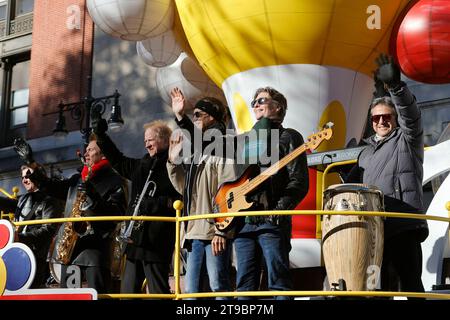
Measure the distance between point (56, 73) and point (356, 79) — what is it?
1431 cm

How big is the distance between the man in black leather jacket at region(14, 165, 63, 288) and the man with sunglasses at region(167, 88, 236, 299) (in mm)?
1590

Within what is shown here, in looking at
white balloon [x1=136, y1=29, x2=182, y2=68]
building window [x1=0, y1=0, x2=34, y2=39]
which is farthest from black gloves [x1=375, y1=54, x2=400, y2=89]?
building window [x1=0, y1=0, x2=34, y2=39]

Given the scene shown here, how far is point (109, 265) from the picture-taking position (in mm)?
7117

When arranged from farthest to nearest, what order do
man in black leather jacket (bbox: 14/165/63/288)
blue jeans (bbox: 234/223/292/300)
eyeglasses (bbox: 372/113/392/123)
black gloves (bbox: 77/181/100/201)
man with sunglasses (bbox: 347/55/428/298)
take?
1. man in black leather jacket (bbox: 14/165/63/288)
2. black gloves (bbox: 77/181/100/201)
3. eyeglasses (bbox: 372/113/392/123)
4. man with sunglasses (bbox: 347/55/428/298)
5. blue jeans (bbox: 234/223/292/300)

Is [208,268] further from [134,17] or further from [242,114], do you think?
[134,17]

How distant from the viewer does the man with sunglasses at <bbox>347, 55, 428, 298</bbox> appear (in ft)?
20.6

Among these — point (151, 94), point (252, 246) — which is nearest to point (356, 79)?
point (252, 246)

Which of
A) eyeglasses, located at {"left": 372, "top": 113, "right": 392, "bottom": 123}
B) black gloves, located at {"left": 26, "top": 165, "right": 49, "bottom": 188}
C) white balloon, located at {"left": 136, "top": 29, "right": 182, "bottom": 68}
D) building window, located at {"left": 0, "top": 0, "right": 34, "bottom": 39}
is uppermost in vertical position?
building window, located at {"left": 0, "top": 0, "right": 34, "bottom": 39}

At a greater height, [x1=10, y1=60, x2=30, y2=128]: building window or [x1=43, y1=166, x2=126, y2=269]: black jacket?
[x1=10, y1=60, x2=30, y2=128]: building window

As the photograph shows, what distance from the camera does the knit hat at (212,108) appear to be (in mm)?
6836

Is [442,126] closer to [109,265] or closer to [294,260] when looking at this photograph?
[294,260]

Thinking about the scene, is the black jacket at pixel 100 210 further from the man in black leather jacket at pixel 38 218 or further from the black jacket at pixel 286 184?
the black jacket at pixel 286 184

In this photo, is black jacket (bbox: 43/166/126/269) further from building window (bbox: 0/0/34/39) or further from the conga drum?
building window (bbox: 0/0/34/39)
